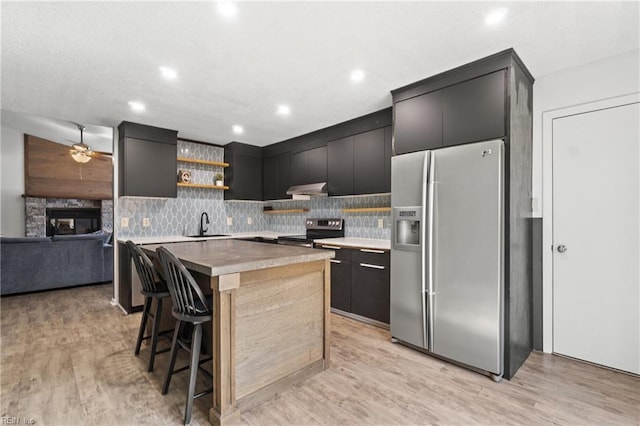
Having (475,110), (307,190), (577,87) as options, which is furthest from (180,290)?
(577,87)

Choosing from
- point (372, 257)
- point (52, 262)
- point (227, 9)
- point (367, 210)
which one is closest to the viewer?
point (227, 9)

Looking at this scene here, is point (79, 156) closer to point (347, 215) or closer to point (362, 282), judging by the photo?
point (347, 215)

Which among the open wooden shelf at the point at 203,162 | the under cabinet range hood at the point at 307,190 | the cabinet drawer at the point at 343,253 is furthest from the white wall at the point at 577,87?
the open wooden shelf at the point at 203,162

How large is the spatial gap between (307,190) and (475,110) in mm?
2319

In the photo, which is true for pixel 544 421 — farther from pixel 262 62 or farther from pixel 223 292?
pixel 262 62

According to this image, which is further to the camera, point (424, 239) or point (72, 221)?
point (72, 221)

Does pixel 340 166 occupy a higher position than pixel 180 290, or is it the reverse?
pixel 340 166

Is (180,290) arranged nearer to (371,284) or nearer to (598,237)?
(371,284)

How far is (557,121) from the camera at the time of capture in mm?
2600

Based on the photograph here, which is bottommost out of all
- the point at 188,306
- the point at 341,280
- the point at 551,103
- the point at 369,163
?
the point at 341,280

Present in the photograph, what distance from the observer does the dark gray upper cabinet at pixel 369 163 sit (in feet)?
11.3

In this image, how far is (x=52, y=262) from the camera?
477 cm

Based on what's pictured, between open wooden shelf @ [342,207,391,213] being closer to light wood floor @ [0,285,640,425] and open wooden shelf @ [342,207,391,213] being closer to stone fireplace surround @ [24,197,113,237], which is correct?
light wood floor @ [0,285,640,425]

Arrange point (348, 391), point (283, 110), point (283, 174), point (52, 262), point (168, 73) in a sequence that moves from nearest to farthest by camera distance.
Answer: point (348, 391) → point (168, 73) → point (283, 110) → point (52, 262) → point (283, 174)
